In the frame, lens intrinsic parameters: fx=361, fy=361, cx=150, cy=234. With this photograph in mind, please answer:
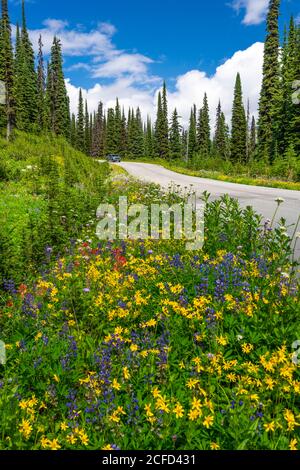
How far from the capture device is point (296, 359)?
122 inches

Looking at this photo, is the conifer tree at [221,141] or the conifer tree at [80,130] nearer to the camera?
the conifer tree at [221,141]

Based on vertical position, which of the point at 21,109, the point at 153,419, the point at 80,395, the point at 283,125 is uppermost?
the point at 21,109

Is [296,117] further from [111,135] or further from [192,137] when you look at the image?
[111,135]

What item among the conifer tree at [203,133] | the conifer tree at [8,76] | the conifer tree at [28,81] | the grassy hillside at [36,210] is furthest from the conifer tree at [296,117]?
the conifer tree at [203,133]

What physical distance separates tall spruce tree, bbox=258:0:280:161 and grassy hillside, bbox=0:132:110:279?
25306mm

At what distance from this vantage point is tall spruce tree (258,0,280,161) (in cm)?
3944

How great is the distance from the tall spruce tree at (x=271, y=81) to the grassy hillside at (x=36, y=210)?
2531 cm

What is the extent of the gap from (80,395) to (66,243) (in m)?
5.38

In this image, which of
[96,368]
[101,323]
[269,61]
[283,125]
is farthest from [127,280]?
[269,61]

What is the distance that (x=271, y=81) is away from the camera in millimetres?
40062

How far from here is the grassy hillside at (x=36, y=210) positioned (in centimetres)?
728

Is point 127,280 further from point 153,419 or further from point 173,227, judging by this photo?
point 173,227

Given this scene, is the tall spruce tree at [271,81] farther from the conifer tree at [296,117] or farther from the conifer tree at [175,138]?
the conifer tree at [175,138]

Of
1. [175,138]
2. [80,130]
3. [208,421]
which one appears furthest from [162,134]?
[208,421]
